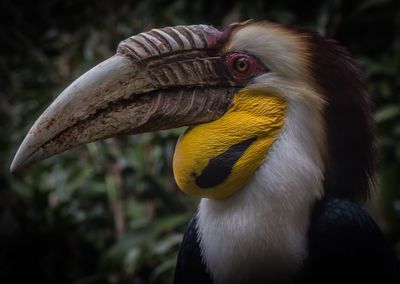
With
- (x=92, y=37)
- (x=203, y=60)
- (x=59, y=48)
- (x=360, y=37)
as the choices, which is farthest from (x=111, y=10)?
(x=203, y=60)

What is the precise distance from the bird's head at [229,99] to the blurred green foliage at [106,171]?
63.7 inches

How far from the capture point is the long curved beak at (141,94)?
50.6 inches

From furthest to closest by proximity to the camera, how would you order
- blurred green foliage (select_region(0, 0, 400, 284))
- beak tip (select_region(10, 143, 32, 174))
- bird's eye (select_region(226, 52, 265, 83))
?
blurred green foliage (select_region(0, 0, 400, 284)) → bird's eye (select_region(226, 52, 265, 83)) → beak tip (select_region(10, 143, 32, 174))

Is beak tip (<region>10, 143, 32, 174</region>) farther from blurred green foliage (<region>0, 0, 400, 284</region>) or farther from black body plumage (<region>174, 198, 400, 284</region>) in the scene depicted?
blurred green foliage (<region>0, 0, 400, 284</region>)

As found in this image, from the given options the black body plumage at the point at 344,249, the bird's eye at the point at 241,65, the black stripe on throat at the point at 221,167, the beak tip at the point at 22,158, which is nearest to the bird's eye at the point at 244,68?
the bird's eye at the point at 241,65

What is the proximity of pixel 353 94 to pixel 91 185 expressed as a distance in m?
2.09

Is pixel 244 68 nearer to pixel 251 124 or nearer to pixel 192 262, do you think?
pixel 251 124

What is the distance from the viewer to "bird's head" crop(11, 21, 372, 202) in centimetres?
134

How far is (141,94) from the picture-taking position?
1.36 meters

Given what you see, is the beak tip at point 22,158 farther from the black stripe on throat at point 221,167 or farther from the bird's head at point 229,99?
the black stripe on throat at point 221,167

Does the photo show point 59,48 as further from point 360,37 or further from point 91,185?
point 360,37

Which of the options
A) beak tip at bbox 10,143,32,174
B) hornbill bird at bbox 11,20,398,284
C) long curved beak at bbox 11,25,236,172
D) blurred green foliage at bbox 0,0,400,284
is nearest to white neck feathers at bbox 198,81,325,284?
hornbill bird at bbox 11,20,398,284

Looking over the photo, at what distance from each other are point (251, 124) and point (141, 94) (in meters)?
0.23

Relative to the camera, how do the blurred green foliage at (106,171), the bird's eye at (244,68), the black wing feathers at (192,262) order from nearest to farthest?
the bird's eye at (244,68), the black wing feathers at (192,262), the blurred green foliage at (106,171)
